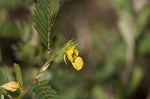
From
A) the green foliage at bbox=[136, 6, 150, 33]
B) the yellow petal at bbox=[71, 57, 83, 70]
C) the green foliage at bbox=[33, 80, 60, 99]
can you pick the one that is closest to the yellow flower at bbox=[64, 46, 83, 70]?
the yellow petal at bbox=[71, 57, 83, 70]

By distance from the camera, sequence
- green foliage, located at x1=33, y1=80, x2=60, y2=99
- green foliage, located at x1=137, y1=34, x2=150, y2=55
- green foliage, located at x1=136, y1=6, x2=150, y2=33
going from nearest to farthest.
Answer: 1. green foliage, located at x1=33, y1=80, x2=60, y2=99
2. green foliage, located at x1=136, y1=6, x2=150, y2=33
3. green foliage, located at x1=137, y1=34, x2=150, y2=55

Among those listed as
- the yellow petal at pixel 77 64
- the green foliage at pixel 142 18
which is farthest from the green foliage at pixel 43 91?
the green foliage at pixel 142 18

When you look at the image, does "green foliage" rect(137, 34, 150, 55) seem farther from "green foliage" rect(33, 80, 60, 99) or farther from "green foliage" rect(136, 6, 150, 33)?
"green foliage" rect(33, 80, 60, 99)

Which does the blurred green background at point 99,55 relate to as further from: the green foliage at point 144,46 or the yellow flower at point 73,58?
the yellow flower at point 73,58

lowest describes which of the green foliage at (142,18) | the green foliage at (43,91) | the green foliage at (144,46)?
the green foliage at (144,46)

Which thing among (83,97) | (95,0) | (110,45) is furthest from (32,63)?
(95,0)
